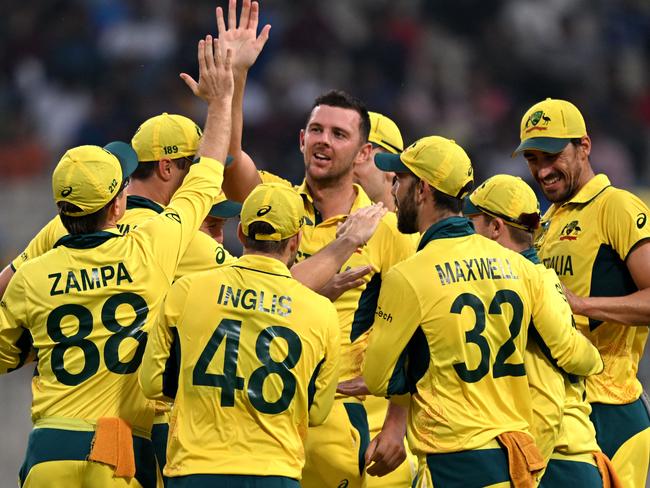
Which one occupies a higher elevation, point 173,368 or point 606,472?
point 173,368

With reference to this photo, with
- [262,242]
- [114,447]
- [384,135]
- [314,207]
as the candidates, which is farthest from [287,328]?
[384,135]

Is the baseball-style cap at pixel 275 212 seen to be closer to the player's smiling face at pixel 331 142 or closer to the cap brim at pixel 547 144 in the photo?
the player's smiling face at pixel 331 142

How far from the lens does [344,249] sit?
6781 millimetres

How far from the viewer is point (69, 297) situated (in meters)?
6.20

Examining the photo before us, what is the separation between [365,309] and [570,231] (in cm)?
139

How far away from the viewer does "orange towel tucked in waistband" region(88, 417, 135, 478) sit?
20.2 ft

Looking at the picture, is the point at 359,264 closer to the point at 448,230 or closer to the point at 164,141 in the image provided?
the point at 448,230

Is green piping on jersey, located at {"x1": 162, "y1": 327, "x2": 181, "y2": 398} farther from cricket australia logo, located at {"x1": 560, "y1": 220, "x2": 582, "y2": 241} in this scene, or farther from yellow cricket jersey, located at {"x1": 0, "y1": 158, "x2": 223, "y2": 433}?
cricket australia logo, located at {"x1": 560, "y1": 220, "x2": 582, "y2": 241}

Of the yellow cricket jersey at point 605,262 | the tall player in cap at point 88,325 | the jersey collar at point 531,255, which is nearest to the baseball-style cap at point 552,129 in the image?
the yellow cricket jersey at point 605,262

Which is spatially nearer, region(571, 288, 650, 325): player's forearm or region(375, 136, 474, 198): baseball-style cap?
region(375, 136, 474, 198): baseball-style cap

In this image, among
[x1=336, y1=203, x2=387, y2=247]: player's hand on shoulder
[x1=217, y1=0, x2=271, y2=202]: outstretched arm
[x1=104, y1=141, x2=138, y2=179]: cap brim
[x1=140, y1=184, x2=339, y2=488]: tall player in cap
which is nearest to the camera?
[x1=140, y1=184, x2=339, y2=488]: tall player in cap

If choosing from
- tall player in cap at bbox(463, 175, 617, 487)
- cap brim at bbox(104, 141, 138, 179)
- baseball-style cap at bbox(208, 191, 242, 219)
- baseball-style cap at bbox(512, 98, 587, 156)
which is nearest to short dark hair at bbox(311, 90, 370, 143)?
baseball-style cap at bbox(208, 191, 242, 219)

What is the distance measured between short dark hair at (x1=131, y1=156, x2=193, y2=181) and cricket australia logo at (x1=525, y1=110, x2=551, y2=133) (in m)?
2.18

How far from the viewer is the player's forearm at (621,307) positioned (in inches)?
287
